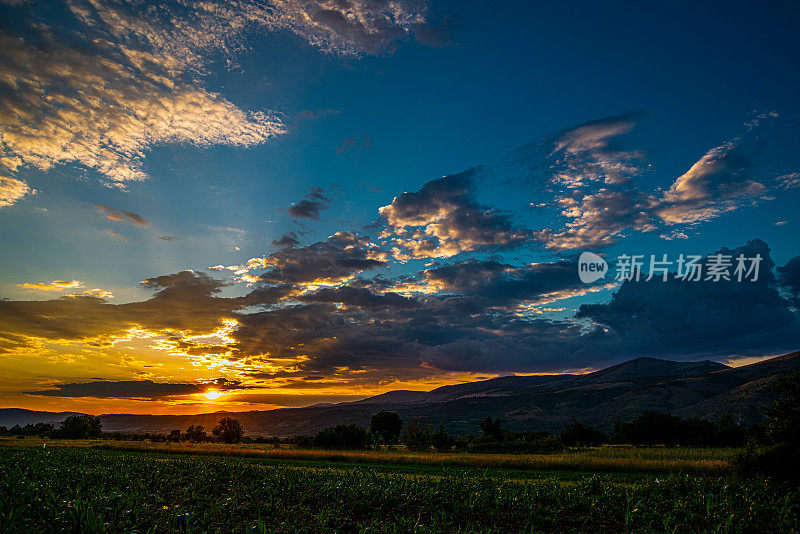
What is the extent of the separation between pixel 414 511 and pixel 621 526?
27.3 feet

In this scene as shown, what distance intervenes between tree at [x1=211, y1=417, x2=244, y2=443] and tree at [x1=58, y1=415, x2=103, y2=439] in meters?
36.0

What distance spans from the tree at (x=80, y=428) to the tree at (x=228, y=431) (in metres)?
36.0

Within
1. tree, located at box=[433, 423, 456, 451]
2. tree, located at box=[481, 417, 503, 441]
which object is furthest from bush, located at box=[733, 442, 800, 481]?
tree, located at box=[433, 423, 456, 451]

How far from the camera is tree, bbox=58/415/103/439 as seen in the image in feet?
410

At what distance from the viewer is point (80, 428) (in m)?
127

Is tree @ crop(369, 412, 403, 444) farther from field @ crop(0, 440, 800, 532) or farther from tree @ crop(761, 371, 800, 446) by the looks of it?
tree @ crop(761, 371, 800, 446)

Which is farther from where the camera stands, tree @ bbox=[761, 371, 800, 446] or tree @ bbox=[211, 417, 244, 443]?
tree @ bbox=[211, 417, 244, 443]

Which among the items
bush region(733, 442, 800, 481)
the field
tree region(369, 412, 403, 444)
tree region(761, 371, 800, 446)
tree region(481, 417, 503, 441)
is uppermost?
tree region(761, 371, 800, 446)

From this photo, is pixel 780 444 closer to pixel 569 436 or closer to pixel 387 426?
pixel 569 436

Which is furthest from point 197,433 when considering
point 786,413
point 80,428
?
point 786,413

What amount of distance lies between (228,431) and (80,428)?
41865 millimetres

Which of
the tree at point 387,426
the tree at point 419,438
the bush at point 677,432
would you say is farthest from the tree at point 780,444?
the tree at point 387,426

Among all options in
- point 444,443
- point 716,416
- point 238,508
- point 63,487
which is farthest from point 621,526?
point 716,416

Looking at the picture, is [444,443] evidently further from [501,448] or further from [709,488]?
[709,488]
